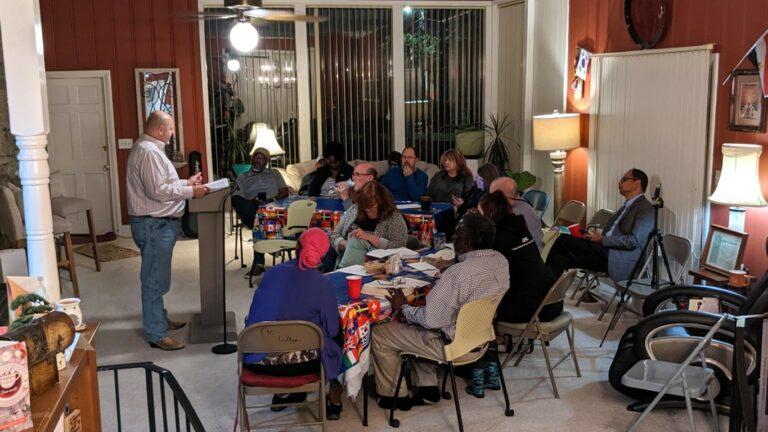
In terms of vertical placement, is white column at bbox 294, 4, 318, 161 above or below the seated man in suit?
above

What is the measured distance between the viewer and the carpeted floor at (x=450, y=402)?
4590 mm

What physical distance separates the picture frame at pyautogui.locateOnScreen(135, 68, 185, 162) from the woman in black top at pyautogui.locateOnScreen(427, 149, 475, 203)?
413 cm

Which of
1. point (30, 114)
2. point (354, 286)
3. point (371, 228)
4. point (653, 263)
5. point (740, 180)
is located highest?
point (30, 114)

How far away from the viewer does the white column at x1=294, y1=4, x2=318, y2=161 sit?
34.7 ft

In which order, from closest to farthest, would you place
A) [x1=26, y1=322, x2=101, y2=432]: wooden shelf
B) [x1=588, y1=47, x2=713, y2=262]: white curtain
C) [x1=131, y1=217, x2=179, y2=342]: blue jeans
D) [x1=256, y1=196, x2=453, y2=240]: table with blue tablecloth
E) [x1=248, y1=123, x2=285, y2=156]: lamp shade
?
[x1=26, y1=322, x2=101, y2=432]: wooden shelf
[x1=131, y1=217, x2=179, y2=342]: blue jeans
[x1=588, y1=47, x2=713, y2=262]: white curtain
[x1=256, y1=196, x2=453, y2=240]: table with blue tablecloth
[x1=248, y1=123, x2=285, y2=156]: lamp shade

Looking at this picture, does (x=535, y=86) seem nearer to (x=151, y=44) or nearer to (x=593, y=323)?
(x=593, y=323)

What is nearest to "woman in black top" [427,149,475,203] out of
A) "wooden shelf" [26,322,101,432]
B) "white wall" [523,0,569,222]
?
"white wall" [523,0,569,222]

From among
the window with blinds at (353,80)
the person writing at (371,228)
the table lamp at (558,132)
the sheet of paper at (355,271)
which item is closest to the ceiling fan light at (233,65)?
the window with blinds at (353,80)

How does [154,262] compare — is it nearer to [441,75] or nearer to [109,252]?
[109,252]

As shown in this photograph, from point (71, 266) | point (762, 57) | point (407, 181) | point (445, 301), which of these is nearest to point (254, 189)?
point (407, 181)

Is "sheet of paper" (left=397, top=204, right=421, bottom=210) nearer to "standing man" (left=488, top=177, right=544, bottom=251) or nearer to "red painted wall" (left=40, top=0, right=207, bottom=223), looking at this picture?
"standing man" (left=488, top=177, right=544, bottom=251)

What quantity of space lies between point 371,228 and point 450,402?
5.17 ft

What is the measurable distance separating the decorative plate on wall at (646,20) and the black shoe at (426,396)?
391 centimetres

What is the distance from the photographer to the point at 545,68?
934 cm
